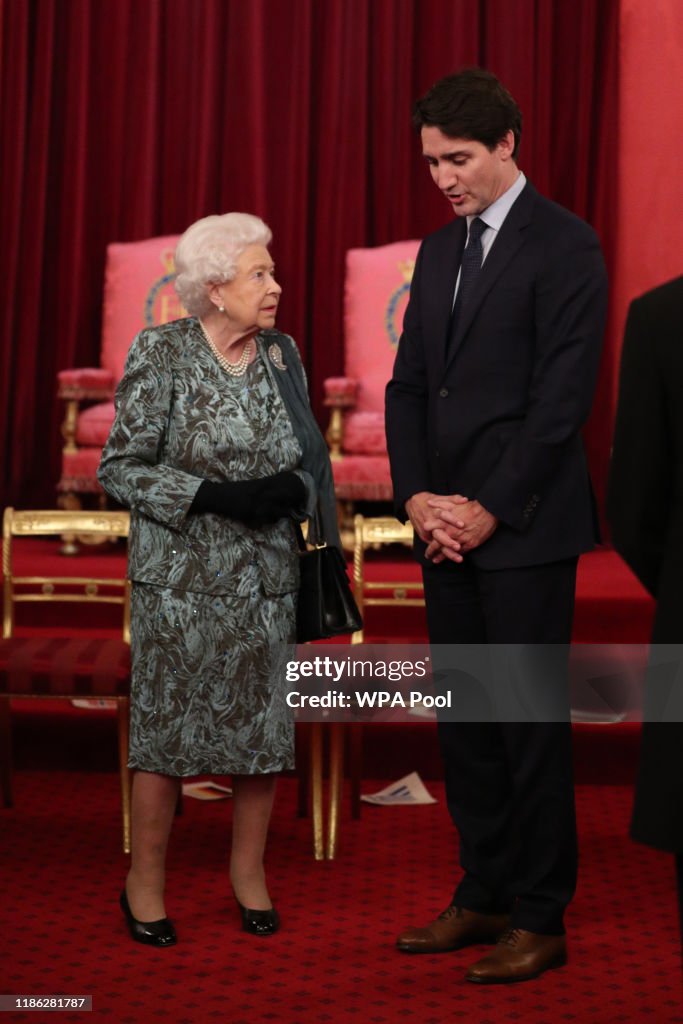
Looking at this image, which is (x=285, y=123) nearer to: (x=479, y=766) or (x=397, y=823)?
(x=397, y=823)

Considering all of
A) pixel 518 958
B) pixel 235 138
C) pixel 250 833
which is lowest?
pixel 518 958

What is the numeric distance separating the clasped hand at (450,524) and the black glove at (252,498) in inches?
11.1

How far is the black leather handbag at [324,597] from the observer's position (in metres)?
2.90

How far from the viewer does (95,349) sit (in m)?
6.16

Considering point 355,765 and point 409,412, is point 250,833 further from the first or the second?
point 409,412

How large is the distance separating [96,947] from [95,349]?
3.79 m

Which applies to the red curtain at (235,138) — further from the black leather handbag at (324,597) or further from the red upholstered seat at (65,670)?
the black leather handbag at (324,597)

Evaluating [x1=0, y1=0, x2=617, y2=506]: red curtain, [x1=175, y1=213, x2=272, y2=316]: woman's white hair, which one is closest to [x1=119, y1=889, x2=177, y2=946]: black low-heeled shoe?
[x1=175, y1=213, x2=272, y2=316]: woman's white hair

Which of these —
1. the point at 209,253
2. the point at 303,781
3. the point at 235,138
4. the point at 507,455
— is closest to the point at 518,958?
the point at 507,455

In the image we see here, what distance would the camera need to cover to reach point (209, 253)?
2852mm

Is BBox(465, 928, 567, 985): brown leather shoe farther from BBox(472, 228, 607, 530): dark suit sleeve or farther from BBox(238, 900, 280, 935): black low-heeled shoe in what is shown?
BBox(472, 228, 607, 530): dark suit sleeve

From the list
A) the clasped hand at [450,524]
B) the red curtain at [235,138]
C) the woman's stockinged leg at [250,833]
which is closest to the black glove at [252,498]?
the clasped hand at [450,524]

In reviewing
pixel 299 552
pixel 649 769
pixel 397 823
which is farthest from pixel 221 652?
pixel 649 769

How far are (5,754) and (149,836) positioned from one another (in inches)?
43.2
